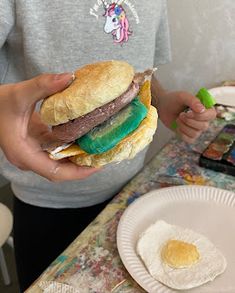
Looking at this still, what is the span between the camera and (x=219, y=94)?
1105 millimetres

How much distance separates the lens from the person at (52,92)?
51 cm

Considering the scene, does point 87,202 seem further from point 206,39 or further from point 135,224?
point 206,39

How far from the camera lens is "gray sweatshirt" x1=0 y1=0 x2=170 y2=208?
63 cm

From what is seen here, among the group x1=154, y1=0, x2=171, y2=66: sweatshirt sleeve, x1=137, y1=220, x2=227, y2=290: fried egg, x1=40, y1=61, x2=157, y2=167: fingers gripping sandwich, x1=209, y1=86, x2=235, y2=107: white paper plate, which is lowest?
x1=209, y1=86, x2=235, y2=107: white paper plate

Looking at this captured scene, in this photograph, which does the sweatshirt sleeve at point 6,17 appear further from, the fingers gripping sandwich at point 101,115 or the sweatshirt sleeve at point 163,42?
the sweatshirt sleeve at point 163,42

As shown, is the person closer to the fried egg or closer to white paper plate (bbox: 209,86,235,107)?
the fried egg

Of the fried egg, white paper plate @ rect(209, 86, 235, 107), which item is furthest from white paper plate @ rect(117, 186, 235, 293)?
white paper plate @ rect(209, 86, 235, 107)

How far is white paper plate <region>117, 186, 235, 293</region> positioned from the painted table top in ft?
0.07

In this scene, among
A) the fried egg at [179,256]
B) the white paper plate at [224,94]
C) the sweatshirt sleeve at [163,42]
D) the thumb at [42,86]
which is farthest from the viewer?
the white paper plate at [224,94]

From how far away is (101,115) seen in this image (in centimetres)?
46

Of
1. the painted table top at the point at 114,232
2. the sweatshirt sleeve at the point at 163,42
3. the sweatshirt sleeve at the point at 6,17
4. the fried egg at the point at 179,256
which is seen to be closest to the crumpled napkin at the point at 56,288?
the painted table top at the point at 114,232

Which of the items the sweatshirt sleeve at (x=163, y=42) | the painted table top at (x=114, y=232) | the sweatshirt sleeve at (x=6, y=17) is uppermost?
the sweatshirt sleeve at (x=6, y=17)

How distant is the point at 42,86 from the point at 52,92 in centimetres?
1

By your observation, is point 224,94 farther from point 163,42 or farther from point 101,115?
point 101,115
